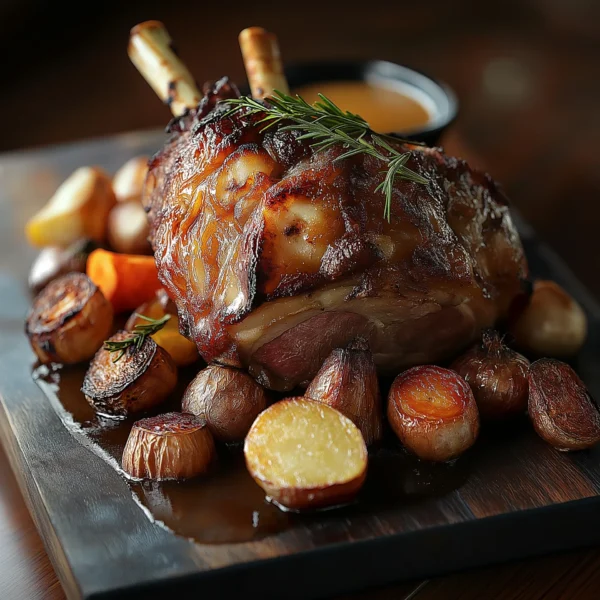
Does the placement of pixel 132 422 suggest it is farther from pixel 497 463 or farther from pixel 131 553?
pixel 497 463

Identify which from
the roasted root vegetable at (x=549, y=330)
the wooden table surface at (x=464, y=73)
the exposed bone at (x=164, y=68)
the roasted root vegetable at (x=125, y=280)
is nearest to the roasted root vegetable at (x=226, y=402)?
the roasted root vegetable at (x=125, y=280)

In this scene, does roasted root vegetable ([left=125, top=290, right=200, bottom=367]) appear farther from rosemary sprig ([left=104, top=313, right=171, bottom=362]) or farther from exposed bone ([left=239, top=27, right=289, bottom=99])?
exposed bone ([left=239, top=27, right=289, bottom=99])

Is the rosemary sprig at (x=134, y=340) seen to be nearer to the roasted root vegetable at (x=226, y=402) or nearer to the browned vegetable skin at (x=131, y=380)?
the browned vegetable skin at (x=131, y=380)

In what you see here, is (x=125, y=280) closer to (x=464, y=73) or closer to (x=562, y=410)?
(x=562, y=410)

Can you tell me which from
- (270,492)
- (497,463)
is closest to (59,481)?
(270,492)

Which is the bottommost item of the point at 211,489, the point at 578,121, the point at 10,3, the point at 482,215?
the point at 578,121

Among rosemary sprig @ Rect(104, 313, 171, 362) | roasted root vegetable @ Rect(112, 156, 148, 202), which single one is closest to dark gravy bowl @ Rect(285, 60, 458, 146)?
roasted root vegetable @ Rect(112, 156, 148, 202)

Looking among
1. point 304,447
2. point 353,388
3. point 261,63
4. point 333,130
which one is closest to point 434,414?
point 353,388
